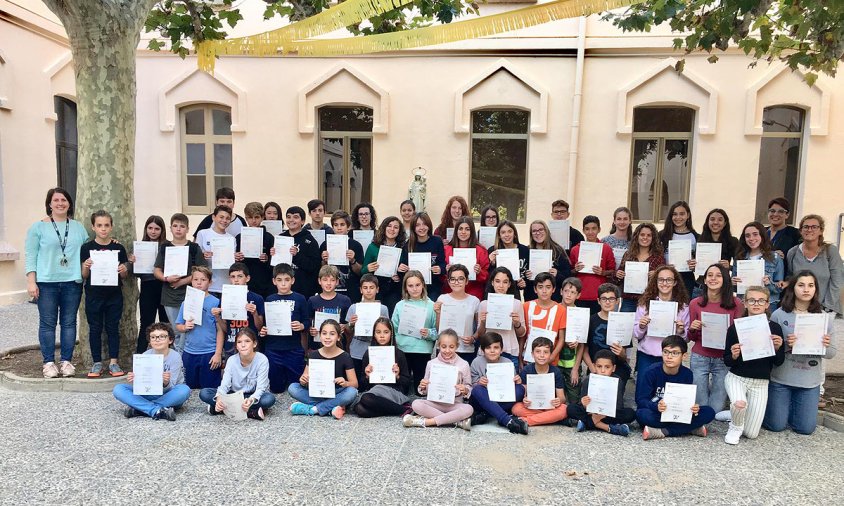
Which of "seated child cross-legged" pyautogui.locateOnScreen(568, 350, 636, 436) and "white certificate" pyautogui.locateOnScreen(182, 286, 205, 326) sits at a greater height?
"white certificate" pyautogui.locateOnScreen(182, 286, 205, 326)

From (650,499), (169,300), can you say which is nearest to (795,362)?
(650,499)

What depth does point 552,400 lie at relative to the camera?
429 cm

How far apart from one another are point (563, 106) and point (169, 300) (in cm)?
706

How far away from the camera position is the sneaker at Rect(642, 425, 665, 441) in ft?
13.1

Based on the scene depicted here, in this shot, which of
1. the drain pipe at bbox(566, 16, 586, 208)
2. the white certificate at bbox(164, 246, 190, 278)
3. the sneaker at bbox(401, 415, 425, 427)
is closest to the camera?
the sneaker at bbox(401, 415, 425, 427)

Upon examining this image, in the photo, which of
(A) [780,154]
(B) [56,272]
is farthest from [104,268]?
(A) [780,154]

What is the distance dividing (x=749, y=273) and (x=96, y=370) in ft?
19.9

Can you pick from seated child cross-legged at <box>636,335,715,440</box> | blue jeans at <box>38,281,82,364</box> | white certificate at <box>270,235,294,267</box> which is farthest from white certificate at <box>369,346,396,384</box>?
blue jeans at <box>38,281,82,364</box>

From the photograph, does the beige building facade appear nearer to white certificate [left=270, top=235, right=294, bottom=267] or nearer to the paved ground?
white certificate [left=270, top=235, right=294, bottom=267]

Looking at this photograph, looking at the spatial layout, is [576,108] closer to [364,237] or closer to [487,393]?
[364,237]

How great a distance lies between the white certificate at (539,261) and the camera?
5.40m

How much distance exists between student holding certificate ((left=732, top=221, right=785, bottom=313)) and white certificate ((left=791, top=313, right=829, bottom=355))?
34.7 inches

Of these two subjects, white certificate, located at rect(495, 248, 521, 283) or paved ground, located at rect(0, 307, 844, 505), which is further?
white certificate, located at rect(495, 248, 521, 283)

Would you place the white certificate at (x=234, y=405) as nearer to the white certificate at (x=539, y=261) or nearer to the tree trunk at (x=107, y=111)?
the tree trunk at (x=107, y=111)
